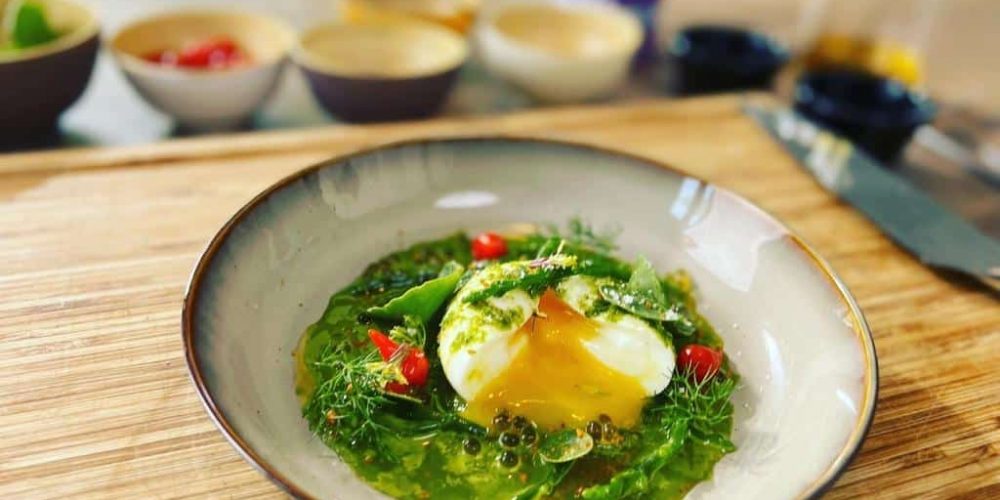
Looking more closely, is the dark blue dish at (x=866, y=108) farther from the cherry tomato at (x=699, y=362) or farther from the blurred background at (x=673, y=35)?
the cherry tomato at (x=699, y=362)

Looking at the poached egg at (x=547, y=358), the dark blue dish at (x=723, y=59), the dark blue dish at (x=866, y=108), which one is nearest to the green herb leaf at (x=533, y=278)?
the poached egg at (x=547, y=358)

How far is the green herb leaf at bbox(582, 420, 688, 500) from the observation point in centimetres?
150

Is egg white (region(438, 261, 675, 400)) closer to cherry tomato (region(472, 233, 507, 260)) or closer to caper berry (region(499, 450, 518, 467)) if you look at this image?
caper berry (region(499, 450, 518, 467))

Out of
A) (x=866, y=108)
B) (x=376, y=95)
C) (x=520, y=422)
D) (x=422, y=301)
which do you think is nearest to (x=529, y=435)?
(x=520, y=422)

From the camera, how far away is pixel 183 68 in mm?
2650

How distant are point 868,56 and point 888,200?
4.10 ft

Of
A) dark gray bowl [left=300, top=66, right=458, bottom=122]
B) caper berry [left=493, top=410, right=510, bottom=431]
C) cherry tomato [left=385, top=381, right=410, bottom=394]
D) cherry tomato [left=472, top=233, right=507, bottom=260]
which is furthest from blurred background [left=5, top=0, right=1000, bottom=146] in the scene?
caper berry [left=493, top=410, right=510, bottom=431]

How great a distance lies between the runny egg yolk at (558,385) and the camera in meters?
1.71

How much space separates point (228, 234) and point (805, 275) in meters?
1.30

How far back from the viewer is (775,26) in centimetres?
385

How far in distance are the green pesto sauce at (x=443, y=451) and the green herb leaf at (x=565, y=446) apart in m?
0.02

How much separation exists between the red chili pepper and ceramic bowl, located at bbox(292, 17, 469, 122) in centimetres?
118

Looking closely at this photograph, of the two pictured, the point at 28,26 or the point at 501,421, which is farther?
the point at 28,26

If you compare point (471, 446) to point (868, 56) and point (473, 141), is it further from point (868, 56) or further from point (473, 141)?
point (868, 56)
